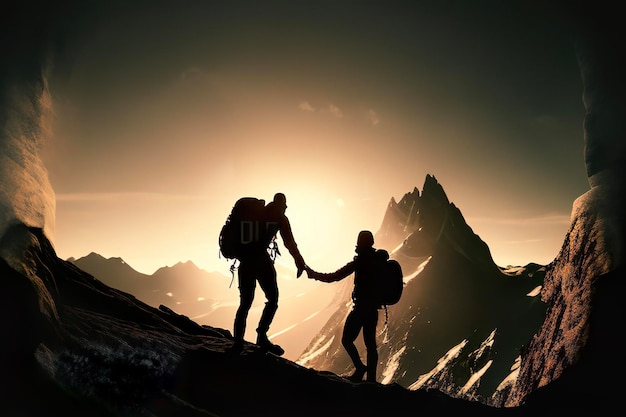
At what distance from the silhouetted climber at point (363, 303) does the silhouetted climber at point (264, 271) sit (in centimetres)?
123

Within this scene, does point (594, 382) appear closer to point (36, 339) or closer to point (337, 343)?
point (36, 339)

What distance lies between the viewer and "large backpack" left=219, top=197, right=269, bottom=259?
7750mm

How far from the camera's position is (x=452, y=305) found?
9538 centimetres

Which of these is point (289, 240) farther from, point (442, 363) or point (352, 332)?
point (442, 363)

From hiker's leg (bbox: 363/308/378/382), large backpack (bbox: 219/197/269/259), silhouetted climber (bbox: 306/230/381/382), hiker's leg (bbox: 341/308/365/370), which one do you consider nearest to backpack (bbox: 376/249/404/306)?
silhouetted climber (bbox: 306/230/381/382)

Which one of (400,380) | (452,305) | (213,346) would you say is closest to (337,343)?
(400,380)

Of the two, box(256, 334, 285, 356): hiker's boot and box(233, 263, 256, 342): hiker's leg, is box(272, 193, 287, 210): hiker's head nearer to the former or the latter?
box(233, 263, 256, 342): hiker's leg

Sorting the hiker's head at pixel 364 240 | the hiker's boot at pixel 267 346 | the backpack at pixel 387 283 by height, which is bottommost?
the hiker's boot at pixel 267 346

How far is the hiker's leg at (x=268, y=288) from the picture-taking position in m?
7.97

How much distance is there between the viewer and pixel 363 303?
9086 mm

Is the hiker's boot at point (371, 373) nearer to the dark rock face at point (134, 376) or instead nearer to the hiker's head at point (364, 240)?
the dark rock face at point (134, 376)

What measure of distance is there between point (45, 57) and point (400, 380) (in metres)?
92.9

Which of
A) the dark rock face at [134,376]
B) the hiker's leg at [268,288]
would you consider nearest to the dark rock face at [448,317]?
the dark rock face at [134,376]

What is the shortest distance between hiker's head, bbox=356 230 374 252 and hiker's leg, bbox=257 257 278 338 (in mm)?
2343
